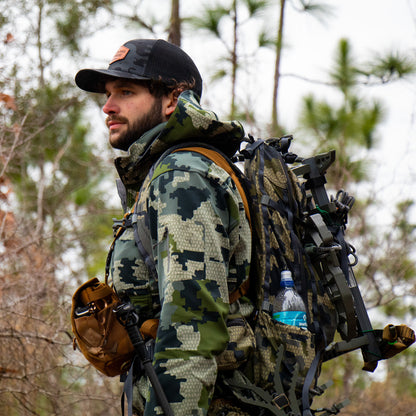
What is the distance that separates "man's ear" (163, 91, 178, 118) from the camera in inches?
95.0

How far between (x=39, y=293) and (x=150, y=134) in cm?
329

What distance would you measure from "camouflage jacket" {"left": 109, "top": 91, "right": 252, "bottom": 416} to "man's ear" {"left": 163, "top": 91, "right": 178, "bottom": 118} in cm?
16

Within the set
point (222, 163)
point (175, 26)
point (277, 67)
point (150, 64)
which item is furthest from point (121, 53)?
point (277, 67)

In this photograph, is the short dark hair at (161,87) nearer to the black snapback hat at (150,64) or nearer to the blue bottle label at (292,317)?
the black snapback hat at (150,64)

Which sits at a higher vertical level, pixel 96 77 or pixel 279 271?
pixel 96 77

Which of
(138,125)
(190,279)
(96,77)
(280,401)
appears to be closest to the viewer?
(190,279)

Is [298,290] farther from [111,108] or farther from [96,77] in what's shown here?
[96,77]

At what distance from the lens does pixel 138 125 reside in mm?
2357

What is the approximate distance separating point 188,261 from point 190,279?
2.2 inches

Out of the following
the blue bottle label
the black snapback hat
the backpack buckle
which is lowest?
the backpack buckle

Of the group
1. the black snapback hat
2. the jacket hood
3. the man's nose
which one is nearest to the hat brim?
the black snapback hat

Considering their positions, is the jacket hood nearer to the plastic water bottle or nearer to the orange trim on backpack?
the orange trim on backpack

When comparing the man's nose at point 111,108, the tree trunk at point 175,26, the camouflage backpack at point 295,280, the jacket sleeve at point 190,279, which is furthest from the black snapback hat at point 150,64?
the tree trunk at point 175,26

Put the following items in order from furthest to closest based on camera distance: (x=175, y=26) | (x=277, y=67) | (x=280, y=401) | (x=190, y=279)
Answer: (x=277, y=67)
(x=175, y=26)
(x=280, y=401)
(x=190, y=279)
